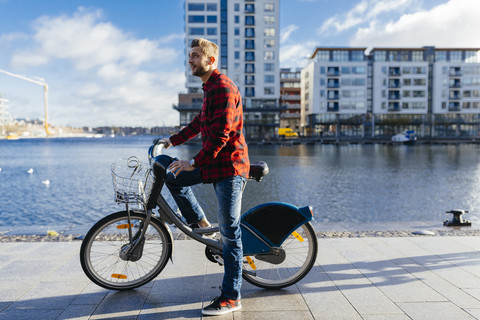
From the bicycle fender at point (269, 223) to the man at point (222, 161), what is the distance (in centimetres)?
33

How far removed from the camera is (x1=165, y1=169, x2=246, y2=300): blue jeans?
3.38 m

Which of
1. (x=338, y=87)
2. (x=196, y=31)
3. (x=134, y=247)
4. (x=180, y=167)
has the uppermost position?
(x=196, y=31)

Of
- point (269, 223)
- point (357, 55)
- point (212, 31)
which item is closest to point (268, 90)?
point (212, 31)

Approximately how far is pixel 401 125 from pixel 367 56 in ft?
57.2

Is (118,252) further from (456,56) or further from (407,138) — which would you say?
(456,56)

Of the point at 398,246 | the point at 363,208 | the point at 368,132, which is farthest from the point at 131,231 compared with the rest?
the point at 368,132

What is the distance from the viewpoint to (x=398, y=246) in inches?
216

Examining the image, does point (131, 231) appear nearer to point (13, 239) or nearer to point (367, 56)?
point (13, 239)

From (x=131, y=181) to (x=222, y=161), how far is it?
866mm

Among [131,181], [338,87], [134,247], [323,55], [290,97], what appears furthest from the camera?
[290,97]

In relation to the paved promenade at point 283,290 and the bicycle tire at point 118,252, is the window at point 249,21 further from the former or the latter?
the bicycle tire at point 118,252

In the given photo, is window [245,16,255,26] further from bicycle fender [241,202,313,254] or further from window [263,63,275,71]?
bicycle fender [241,202,313,254]

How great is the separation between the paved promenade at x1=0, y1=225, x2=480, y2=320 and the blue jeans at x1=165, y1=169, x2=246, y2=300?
0.27 meters

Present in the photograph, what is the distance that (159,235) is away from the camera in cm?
397
